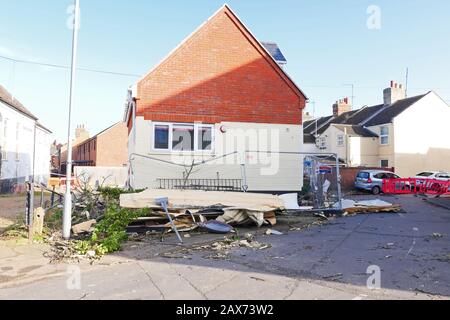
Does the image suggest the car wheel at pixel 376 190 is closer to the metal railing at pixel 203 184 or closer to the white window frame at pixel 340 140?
the white window frame at pixel 340 140

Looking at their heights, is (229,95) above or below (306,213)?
above

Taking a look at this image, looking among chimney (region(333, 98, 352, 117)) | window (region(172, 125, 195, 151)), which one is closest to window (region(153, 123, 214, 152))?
window (region(172, 125, 195, 151))

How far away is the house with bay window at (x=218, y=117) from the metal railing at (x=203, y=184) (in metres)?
0.04

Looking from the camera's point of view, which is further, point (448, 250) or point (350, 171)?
point (350, 171)

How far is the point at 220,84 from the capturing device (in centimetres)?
1555

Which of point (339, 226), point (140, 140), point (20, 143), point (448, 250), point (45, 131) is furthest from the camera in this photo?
point (45, 131)

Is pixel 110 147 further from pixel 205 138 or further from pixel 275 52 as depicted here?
pixel 205 138

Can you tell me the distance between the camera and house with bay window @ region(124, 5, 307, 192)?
1456 centimetres

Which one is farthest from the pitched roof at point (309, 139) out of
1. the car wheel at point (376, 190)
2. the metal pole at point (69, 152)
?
the metal pole at point (69, 152)

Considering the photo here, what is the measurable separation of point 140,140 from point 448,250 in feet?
34.0

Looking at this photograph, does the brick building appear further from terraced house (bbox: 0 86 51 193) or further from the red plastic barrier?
the red plastic barrier

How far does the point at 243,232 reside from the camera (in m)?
9.02
